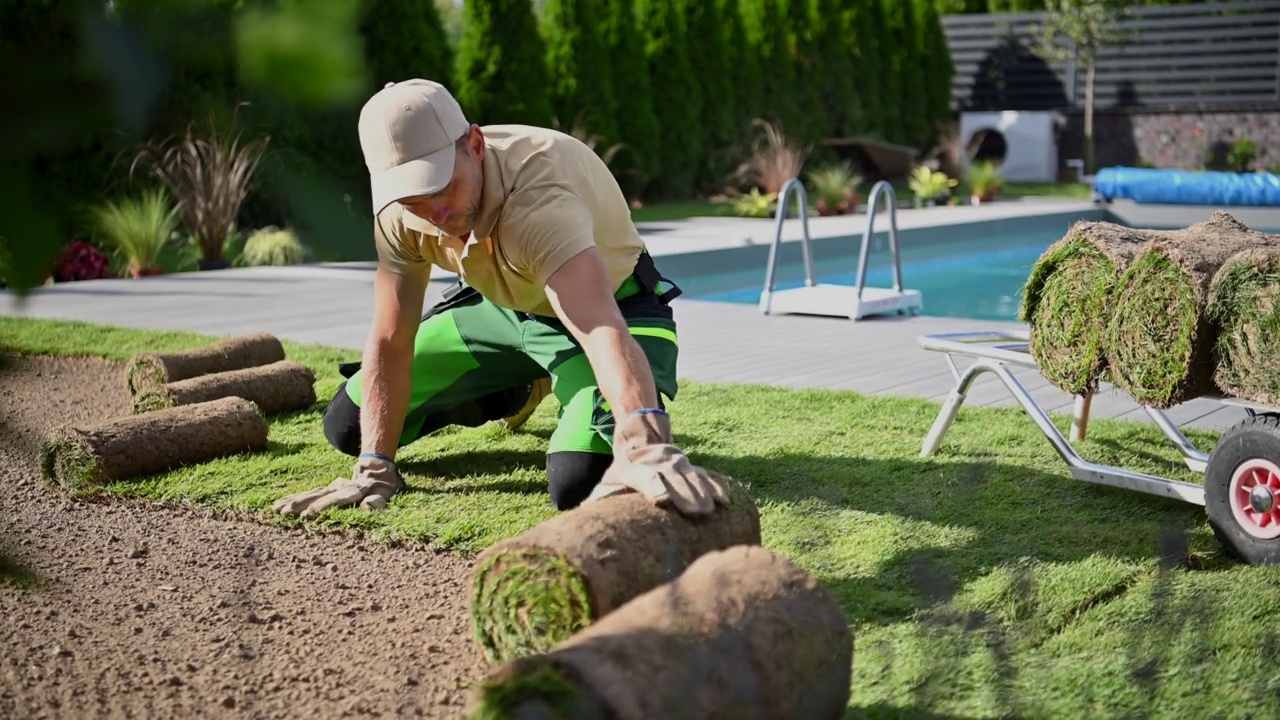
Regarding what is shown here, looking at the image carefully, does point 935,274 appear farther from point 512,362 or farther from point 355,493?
point 355,493

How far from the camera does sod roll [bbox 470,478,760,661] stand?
245 centimetres

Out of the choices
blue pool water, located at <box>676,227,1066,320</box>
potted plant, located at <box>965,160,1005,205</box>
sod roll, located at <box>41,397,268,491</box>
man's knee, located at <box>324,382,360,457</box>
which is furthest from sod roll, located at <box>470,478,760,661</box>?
potted plant, located at <box>965,160,1005,205</box>

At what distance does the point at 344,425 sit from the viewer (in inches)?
168

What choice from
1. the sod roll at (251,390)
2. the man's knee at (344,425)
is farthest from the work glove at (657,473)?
the sod roll at (251,390)

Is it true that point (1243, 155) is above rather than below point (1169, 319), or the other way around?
below

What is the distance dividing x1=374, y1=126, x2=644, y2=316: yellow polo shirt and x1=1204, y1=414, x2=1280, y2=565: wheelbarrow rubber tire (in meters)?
1.62

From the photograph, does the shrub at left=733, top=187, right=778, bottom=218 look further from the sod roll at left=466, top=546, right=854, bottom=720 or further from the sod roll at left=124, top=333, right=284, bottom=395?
the sod roll at left=466, top=546, right=854, bottom=720

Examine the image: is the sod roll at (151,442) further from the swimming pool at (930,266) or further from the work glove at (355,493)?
the swimming pool at (930,266)

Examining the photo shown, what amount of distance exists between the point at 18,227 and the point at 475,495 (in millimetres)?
3234

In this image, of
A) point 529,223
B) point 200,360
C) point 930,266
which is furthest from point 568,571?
point 930,266

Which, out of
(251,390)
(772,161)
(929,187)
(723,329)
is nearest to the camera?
(251,390)

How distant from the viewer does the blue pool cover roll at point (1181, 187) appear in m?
15.5

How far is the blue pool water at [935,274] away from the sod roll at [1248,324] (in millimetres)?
6190

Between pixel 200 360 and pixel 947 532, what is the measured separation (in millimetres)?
3103
